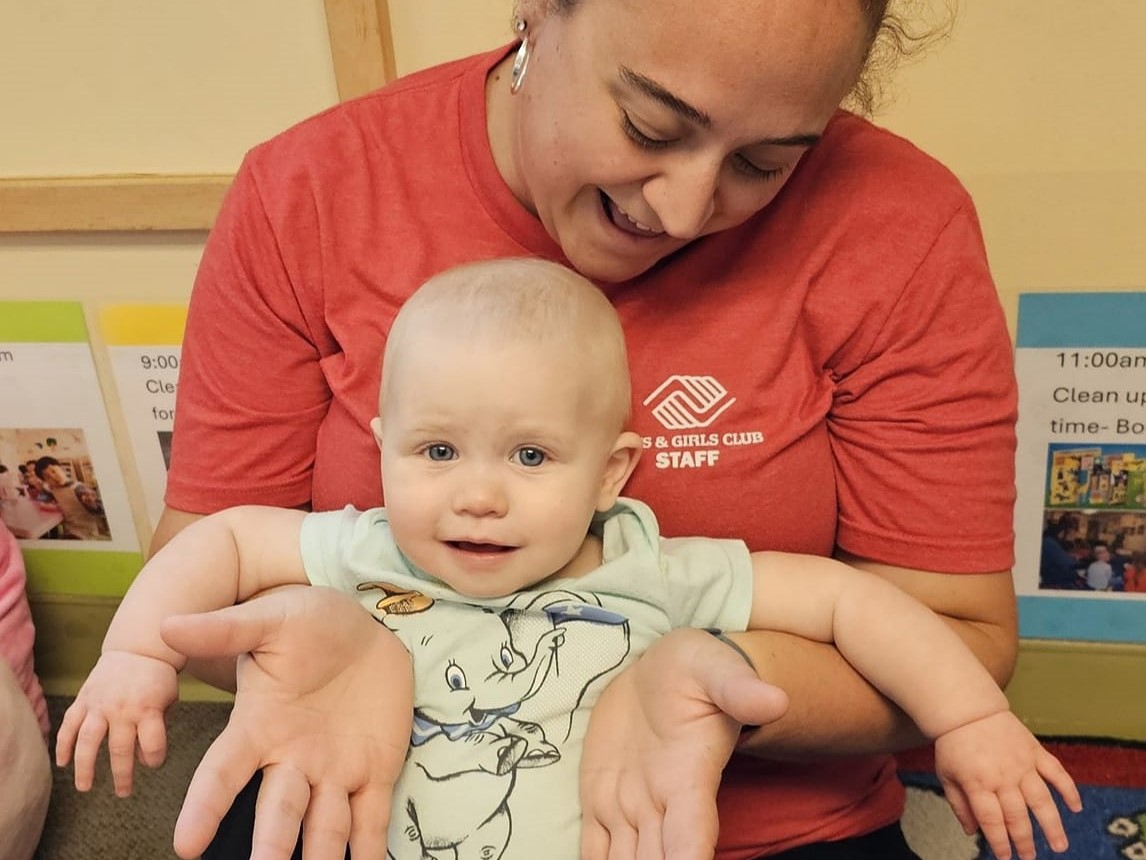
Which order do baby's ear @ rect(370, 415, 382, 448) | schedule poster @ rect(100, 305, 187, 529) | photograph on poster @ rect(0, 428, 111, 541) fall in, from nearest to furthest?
baby's ear @ rect(370, 415, 382, 448) → schedule poster @ rect(100, 305, 187, 529) → photograph on poster @ rect(0, 428, 111, 541)

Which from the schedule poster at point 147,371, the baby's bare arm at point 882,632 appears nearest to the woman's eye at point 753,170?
the baby's bare arm at point 882,632

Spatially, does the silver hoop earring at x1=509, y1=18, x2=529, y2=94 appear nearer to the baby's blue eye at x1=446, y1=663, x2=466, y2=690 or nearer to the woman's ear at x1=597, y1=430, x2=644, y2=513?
the woman's ear at x1=597, y1=430, x2=644, y2=513

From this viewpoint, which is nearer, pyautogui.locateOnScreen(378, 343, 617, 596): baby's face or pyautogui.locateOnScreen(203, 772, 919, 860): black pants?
pyautogui.locateOnScreen(378, 343, 617, 596): baby's face

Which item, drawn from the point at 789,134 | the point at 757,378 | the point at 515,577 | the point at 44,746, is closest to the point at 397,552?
the point at 515,577

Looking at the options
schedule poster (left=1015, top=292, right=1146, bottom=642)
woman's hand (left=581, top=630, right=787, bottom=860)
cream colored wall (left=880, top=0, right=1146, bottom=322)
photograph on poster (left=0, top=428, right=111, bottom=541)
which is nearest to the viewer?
woman's hand (left=581, top=630, right=787, bottom=860)

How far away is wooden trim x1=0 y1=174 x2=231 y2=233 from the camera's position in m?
1.42

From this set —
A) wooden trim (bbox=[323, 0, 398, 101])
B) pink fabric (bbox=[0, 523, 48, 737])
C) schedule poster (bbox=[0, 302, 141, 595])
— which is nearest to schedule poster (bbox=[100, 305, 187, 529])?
schedule poster (bbox=[0, 302, 141, 595])

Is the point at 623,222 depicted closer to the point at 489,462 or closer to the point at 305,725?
the point at 489,462

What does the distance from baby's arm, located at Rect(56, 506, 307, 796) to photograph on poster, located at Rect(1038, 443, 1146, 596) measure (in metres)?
1.10

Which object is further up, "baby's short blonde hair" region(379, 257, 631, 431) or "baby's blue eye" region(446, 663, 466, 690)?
"baby's short blonde hair" region(379, 257, 631, 431)

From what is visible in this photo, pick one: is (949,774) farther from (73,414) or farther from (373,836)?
(73,414)

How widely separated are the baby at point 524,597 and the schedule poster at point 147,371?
2.47ft

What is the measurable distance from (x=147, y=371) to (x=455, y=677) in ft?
3.25

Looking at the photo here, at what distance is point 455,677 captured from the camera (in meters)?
0.84
